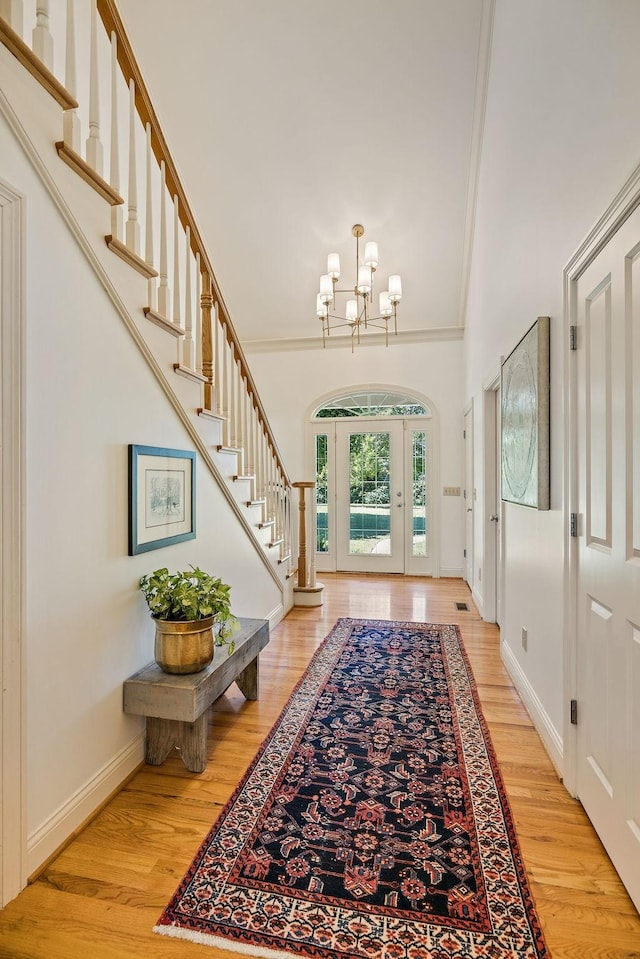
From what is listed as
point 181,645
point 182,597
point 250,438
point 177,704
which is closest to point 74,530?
point 182,597

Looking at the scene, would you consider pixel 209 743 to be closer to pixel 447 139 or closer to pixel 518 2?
pixel 518 2

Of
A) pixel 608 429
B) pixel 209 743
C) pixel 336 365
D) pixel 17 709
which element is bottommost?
pixel 209 743

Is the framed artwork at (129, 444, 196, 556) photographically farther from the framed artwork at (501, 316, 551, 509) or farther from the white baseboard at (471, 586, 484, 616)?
the white baseboard at (471, 586, 484, 616)

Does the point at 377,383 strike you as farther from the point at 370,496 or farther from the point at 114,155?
the point at 114,155

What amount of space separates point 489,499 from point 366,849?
304cm

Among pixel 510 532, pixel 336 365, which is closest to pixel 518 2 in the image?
pixel 510 532

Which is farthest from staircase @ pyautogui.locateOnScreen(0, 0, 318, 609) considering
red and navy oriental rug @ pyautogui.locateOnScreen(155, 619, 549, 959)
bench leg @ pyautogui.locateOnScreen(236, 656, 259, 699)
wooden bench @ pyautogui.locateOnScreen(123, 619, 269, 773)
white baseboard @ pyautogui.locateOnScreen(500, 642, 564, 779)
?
white baseboard @ pyautogui.locateOnScreen(500, 642, 564, 779)

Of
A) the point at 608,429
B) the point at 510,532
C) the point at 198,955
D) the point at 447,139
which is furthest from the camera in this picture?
the point at 447,139

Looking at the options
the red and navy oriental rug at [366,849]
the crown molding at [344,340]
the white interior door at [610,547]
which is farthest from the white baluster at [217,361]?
the crown molding at [344,340]

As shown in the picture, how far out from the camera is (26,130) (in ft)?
4.69

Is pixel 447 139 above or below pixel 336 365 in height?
above

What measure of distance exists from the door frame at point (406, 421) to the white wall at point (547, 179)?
2156 millimetres

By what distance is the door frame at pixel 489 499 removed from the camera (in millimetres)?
4055

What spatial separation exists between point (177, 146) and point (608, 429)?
4622 mm
